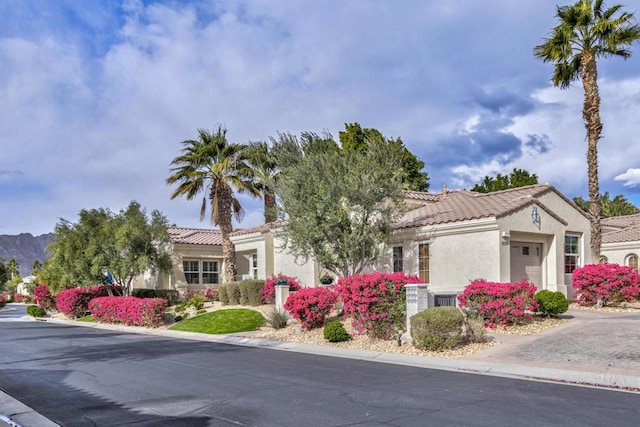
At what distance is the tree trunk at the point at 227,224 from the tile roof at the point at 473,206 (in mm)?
10388

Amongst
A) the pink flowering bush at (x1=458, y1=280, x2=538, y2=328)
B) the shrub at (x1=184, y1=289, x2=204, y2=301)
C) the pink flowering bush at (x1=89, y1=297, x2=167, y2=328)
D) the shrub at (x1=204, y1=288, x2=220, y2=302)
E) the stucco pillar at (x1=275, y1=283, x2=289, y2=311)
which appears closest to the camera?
the pink flowering bush at (x1=458, y1=280, x2=538, y2=328)

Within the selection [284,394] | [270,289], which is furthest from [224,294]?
[284,394]

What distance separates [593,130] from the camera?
77.3 ft

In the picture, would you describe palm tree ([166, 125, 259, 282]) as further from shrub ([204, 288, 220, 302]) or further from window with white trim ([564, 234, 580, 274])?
window with white trim ([564, 234, 580, 274])

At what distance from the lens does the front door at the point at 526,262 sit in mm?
21516

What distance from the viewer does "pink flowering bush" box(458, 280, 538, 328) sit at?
1664cm

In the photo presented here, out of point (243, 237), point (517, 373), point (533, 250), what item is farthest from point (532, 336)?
point (243, 237)

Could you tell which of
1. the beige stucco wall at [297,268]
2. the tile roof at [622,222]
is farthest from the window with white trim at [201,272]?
the tile roof at [622,222]

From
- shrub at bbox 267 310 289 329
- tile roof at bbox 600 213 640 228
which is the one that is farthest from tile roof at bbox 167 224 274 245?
tile roof at bbox 600 213 640 228

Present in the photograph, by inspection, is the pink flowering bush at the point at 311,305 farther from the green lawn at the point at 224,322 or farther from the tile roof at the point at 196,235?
the tile roof at the point at 196,235

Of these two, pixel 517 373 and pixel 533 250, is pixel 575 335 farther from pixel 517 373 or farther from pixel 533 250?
pixel 533 250

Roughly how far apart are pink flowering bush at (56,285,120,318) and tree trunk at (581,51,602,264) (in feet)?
85.0

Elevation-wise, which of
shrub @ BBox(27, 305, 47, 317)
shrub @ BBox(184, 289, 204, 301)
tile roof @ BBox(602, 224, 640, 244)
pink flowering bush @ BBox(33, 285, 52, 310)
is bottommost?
shrub @ BBox(27, 305, 47, 317)

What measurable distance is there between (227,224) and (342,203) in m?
12.9
